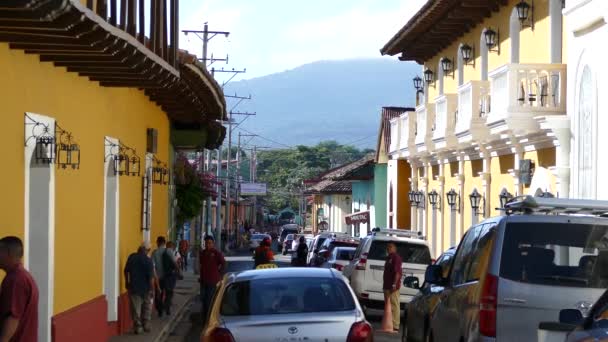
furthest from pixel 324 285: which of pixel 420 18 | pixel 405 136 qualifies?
pixel 405 136

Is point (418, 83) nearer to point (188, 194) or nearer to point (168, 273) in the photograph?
point (188, 194)

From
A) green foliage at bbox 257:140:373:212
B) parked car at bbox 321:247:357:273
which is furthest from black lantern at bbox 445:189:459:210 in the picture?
green foliage at bbox 257:140:373:212

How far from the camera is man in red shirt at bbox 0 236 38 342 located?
9289 mm

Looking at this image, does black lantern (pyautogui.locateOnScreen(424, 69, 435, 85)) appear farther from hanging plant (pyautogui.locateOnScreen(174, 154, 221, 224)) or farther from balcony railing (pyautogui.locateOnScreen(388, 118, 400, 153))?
hanging plant (pyautogui.locateOnScreen(174, 154, 221, 224))

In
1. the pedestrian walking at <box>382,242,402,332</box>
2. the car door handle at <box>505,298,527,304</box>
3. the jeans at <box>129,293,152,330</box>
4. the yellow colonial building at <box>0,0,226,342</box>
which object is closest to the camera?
the car door handle at <box>505,298,527,304</box>

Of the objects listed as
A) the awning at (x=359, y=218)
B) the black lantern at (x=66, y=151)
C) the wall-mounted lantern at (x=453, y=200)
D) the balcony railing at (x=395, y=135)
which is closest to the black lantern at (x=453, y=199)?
the wall-mounted lantern at (x=453, y=200)

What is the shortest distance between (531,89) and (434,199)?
44.9ft

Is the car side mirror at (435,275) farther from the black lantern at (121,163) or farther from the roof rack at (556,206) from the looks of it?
the black lantern at (121,163)

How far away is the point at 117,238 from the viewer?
2034 cm

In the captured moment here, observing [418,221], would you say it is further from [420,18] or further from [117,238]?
[117,238]

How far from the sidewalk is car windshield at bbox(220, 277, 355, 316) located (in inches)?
325

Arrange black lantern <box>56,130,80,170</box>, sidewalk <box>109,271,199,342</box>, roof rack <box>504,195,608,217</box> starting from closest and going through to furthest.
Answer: roof rack <box>504,195,608,217</box>, black lantern <box>56,130,80,170</box>, sidewalk <box>109,271,199,342</box>

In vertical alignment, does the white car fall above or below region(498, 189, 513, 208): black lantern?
below

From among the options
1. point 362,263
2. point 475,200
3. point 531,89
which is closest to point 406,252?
point 362,263
